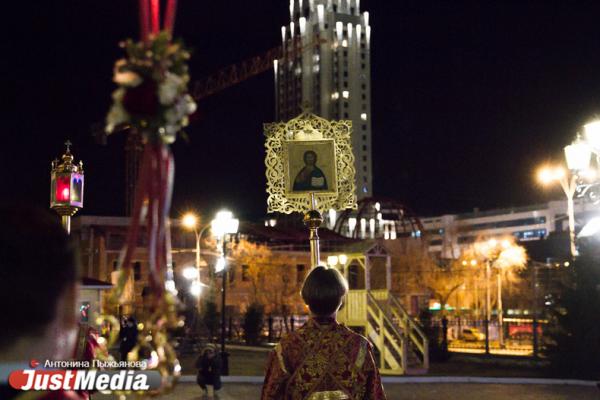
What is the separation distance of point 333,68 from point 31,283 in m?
156

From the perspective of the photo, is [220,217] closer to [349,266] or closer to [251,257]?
[349,266]

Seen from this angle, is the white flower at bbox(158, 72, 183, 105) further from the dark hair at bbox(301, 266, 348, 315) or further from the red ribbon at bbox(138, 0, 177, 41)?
the dark hair at bbox(301, 266, 348, 315)

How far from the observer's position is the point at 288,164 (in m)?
10.9

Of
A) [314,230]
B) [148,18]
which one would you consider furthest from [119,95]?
[314,230]

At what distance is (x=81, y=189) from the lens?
8992 mm

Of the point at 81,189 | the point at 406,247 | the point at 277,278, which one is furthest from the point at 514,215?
the point at 81,189

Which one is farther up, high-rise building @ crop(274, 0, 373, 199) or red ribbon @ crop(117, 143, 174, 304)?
high-rise building @ crop(274, 0, 373, 199)

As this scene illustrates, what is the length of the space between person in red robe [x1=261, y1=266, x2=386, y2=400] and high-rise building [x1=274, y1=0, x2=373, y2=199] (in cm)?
14047

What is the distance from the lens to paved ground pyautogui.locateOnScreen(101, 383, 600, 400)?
58.1 feet

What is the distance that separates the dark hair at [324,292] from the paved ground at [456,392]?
13.1 m

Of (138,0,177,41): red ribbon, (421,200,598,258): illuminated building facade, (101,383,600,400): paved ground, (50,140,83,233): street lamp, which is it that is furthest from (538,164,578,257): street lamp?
(421,200,598,258): illuminated building facade

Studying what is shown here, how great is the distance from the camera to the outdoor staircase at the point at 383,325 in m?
23.1

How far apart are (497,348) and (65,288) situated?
3444cm

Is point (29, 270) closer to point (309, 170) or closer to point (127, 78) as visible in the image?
point (127, 78)
